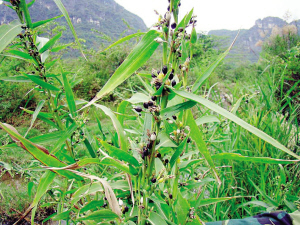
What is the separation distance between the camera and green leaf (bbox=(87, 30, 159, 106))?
25cm

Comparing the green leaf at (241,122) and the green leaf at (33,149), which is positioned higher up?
the green leaf at (241,122)

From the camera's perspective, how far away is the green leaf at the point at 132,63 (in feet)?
0.82

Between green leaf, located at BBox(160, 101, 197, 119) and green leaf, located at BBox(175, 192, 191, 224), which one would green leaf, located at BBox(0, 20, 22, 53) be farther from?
green leaf, located at BBox(175, 192, 191, 224)

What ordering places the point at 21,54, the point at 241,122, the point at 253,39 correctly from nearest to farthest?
the point at 241,122
the point at 21,54
the point at 253,39

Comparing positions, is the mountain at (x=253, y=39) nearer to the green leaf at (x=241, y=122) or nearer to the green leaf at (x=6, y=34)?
the green leaf at (x=241, y=122)

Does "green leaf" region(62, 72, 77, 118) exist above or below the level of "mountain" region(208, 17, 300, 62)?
below

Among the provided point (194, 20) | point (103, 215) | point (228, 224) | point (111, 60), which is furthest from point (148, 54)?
point (111, 60)

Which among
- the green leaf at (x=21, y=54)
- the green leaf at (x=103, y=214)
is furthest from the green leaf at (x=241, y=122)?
the green leaf at (x=21, y=54)

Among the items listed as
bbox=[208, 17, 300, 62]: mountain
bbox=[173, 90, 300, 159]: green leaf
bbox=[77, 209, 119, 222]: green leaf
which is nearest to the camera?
bbox=[173, 90, 300, 159]: green leaf

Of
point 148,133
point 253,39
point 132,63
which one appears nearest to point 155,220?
point 148,133

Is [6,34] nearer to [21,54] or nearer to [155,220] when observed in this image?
[21,54]

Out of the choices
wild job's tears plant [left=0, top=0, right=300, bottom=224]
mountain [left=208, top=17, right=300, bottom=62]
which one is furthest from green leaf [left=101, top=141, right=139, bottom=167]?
mountain [left=208, top=17, right=300, bottom=62]

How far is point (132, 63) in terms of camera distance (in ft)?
0.85

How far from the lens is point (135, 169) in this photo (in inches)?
13.0
